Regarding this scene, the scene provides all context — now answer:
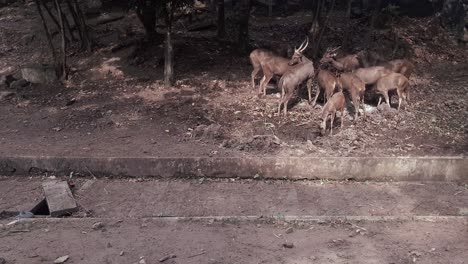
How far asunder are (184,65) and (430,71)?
19.5ft

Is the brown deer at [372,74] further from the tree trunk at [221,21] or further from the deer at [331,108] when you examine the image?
the tree trunk at [221,21]

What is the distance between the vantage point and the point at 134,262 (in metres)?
5.71

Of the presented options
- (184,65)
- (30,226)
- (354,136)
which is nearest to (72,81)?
(184,65)

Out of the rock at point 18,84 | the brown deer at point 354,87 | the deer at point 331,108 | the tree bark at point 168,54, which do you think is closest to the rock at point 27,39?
the rock at point 18,84

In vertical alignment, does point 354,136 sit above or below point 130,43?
below

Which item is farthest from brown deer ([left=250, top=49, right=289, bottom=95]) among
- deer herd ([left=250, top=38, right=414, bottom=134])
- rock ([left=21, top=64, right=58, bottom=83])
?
rock ([left=21, top=64, right=58, bottom=83])

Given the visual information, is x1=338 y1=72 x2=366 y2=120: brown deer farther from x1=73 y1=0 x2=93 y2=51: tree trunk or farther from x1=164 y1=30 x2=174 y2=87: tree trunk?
x1=73 y1=0 x2=93 y2=51: tree trunk

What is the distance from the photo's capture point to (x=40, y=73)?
1194 cm

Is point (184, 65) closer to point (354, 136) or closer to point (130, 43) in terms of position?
point (130, 43)

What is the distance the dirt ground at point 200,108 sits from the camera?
8.62 m

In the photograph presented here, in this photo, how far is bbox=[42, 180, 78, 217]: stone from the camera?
274 inches

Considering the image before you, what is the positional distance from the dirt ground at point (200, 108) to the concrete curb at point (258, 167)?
0.30m

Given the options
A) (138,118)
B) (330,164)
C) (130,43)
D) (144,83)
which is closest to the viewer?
(330,164)

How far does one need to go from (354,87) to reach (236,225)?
169 inches
